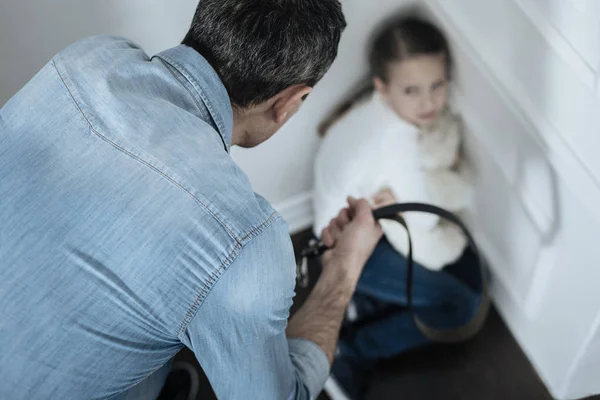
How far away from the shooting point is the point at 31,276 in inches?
27.0

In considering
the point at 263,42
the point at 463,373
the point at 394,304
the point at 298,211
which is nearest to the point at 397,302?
the point at 394,304

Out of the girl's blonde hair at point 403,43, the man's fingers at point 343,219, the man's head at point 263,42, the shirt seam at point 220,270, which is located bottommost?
the man's fingers at point 343,219

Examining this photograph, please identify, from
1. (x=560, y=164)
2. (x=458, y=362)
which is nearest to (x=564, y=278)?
(x=560, y=164)

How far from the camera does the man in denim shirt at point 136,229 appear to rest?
680 mm

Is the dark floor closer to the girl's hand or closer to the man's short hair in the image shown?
the girl's hand

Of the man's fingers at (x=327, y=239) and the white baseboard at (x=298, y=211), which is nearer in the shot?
the man's fingers at (x=327, y=239)

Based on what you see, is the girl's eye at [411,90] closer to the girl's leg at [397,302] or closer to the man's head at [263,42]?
the girl's leg at [397,302]

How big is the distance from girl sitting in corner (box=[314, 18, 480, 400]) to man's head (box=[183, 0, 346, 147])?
43cm

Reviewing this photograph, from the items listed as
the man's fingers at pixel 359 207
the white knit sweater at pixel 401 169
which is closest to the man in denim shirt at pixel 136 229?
the man's fingers at pixel 359 207

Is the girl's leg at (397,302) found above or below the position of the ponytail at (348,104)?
below

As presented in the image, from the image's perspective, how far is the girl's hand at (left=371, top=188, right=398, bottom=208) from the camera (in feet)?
4.32

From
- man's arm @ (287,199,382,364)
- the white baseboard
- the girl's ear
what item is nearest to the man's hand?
man's arm @ (287,199,382,364)

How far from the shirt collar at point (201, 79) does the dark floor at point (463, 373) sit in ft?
2.21

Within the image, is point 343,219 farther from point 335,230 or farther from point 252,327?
point 252,327
